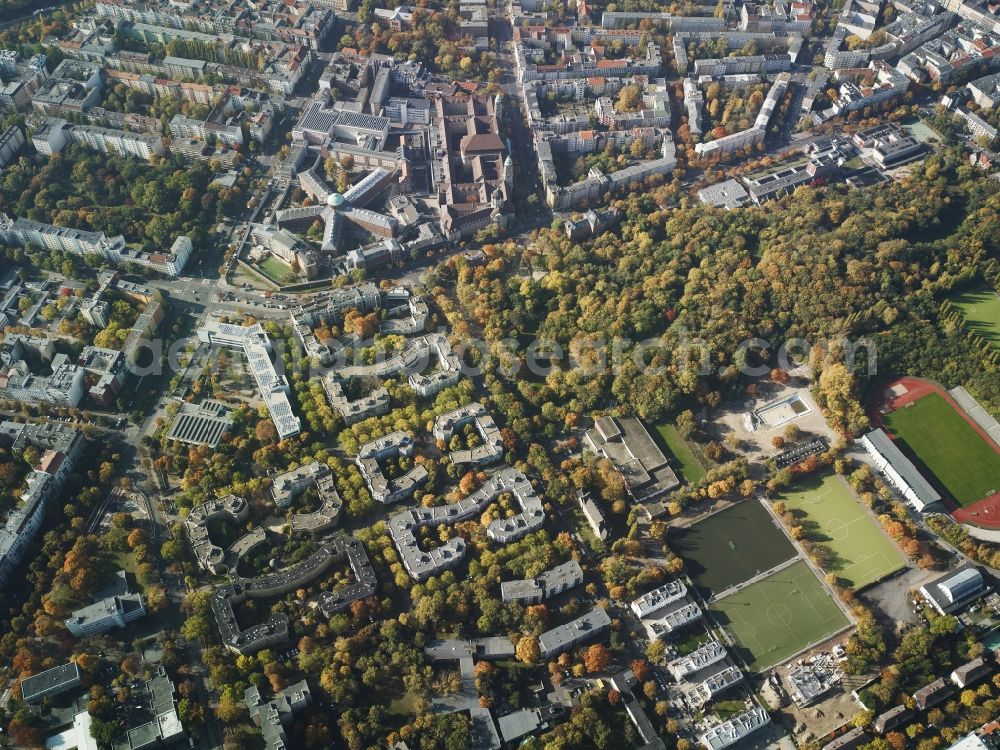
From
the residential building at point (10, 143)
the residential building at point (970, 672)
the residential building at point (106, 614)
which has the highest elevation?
the residential building at point (10, 143)

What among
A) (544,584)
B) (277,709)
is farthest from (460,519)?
(277,709)

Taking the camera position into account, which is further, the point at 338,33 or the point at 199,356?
the point at 338,33

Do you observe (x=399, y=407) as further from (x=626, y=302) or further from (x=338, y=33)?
(x=338, y=33)

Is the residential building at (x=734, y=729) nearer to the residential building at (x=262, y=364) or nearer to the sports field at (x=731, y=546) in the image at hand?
the sports field at (x=731, y=546)

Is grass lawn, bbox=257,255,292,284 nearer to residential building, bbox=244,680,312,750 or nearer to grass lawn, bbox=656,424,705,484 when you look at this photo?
grass lawn, bbox=656,424,705,484

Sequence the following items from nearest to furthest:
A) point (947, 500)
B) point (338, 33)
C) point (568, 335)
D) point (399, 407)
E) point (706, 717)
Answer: point (706, 717) → point (947, 500) → point (399, 407) → point (568, 335) → point (338, 33)

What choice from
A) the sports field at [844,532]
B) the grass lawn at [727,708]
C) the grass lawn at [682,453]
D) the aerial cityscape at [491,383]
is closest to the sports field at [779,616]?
the aerial cityscape at [491,383]

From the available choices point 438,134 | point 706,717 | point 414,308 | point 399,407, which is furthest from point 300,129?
point 706,717
